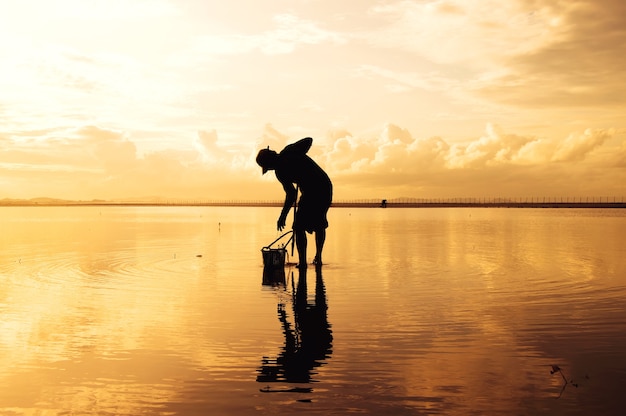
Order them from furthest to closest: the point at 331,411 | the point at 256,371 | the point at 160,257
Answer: the point at 160,257 → the point at 256,371 → the point at 331,411

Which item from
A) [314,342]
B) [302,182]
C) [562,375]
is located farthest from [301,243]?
[562,375]

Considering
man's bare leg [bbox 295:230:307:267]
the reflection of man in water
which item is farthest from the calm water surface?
man's bare leg [bbox 295:230:307:267]

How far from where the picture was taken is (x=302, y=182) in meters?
17.8

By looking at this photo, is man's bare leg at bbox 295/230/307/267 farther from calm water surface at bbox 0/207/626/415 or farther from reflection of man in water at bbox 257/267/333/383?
reflection of man in water at bbox 257/267/333/383

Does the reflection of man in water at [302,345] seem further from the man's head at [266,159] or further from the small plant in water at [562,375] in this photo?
the man's head at [266,159]

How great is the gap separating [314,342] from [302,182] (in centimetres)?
872

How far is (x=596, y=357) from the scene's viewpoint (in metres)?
8.72

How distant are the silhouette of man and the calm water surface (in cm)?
146

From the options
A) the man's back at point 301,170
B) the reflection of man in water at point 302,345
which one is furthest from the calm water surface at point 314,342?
the man's back at point 301,170

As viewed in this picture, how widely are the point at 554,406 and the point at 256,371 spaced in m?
3.45

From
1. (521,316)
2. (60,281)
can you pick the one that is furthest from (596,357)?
(60,281)

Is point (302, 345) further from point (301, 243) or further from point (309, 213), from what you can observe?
point (301, 243)

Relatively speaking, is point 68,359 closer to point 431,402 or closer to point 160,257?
point 431,402

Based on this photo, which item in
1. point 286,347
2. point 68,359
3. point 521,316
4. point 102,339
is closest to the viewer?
point 68,359
